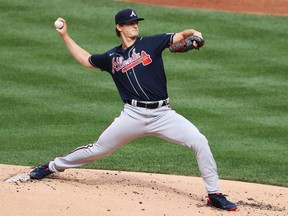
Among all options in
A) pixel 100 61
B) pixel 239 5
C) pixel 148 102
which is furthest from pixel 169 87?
pixel 239 5

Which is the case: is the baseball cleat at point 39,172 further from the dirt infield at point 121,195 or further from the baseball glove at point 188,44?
the baseball glove at point 188,44

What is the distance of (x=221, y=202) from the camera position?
323 inches

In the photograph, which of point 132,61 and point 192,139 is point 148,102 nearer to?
point 132,61

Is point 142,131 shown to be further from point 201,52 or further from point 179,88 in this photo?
point 201,52

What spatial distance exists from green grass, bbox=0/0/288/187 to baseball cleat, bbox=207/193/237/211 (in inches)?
56.4

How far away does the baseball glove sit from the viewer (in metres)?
7.88

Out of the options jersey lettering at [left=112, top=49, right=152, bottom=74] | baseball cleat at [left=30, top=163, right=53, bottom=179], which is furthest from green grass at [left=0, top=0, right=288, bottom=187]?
jersey lettering at [left=112, top=49, right=152, bottom=74]

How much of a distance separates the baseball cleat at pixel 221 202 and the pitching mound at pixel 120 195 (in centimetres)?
5

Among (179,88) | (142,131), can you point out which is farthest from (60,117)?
(142,131)

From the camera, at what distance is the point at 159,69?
8289mm

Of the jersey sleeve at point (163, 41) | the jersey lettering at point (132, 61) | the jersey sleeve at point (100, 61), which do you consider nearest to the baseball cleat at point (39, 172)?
the jersey sleeve at point (100, 61)

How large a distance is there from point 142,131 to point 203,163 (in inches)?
26.7

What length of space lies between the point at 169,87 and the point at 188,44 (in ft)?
19.6

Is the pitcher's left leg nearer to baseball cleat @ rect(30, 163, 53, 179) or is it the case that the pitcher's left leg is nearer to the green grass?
baseball cleat @ rect(30, 163, 53, 179)
